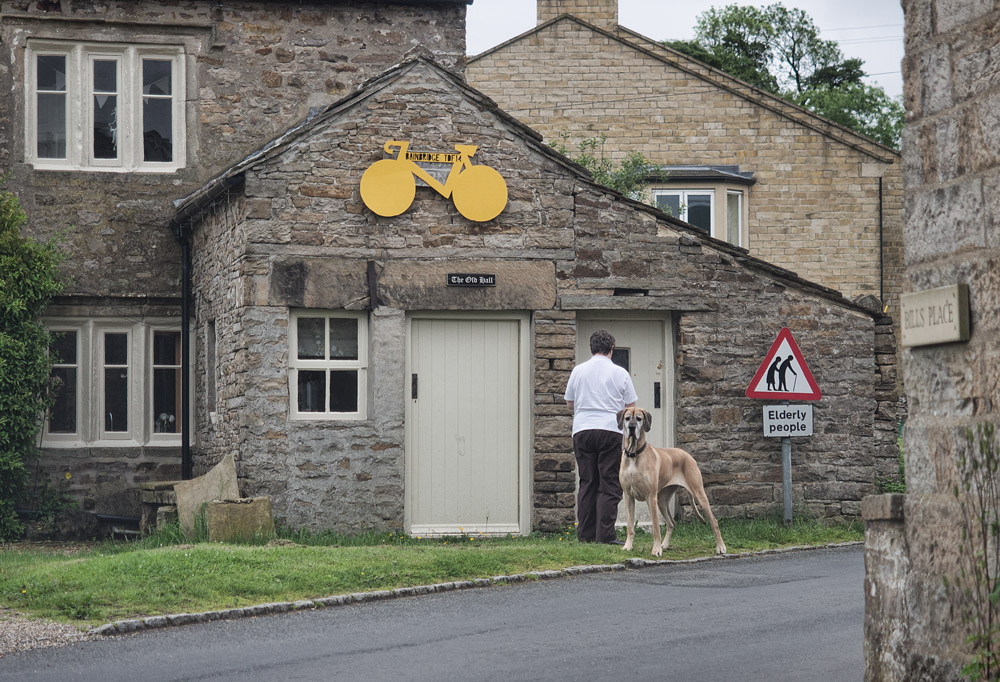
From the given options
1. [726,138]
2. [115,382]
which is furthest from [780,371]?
[726,138]

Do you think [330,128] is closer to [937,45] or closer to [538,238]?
[538,238]

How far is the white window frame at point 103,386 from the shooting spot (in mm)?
15656

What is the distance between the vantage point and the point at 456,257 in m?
13.7

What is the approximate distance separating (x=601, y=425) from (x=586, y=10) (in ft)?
48.1

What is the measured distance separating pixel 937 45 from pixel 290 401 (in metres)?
8.95

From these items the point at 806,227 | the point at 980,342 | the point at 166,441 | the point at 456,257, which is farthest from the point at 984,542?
the point at 806,227

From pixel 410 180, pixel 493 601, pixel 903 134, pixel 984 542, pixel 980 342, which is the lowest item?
pixel 493 601

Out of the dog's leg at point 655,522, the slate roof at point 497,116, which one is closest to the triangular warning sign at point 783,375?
the slate roof at point 497,116

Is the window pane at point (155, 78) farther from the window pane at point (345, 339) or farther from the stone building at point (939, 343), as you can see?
the stone building at point (939, 343)

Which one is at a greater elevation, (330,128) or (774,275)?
(330,128)

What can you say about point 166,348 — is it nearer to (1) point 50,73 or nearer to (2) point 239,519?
(1) point 50,73

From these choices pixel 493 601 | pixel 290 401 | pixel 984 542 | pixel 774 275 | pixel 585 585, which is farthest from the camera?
pixel 774 275

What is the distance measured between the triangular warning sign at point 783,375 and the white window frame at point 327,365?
4.04 metres

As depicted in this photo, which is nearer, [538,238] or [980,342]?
[980,342]
